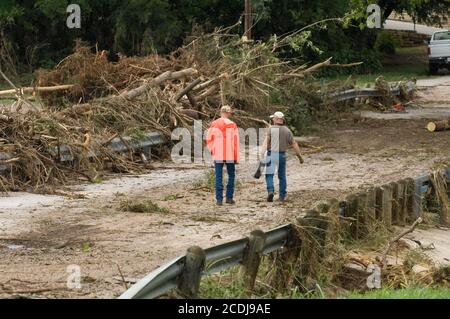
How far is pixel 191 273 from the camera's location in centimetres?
896

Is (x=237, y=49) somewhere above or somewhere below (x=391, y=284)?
above

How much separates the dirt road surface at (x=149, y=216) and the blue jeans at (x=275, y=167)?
0.26 m

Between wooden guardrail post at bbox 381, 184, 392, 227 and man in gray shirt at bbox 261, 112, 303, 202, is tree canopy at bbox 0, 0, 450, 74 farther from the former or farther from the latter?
wooden guardrail post at bbox 381, 184, 392, 227

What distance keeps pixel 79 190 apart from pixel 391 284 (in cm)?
699

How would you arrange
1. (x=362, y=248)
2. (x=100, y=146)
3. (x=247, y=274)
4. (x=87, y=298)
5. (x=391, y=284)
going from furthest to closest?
1. (x=100, y=146)
2. (x=362, y=248)
3. (x=391, y=284)
4. (x=247, y=274)
5. (x=87, y=298)

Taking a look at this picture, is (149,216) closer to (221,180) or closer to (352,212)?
(221,180)

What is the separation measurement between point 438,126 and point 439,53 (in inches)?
743

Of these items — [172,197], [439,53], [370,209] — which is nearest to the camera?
[370,209]

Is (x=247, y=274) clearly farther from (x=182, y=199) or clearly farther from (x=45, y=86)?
(x=45, y=86)

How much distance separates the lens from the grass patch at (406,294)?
9.84 m

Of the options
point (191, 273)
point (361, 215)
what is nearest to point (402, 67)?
point (361, 215)

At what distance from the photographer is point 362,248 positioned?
44.4ft

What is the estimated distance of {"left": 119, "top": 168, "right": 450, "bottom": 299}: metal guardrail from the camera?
830cm

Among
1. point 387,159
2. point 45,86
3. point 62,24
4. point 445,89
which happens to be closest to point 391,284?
point 387,159
